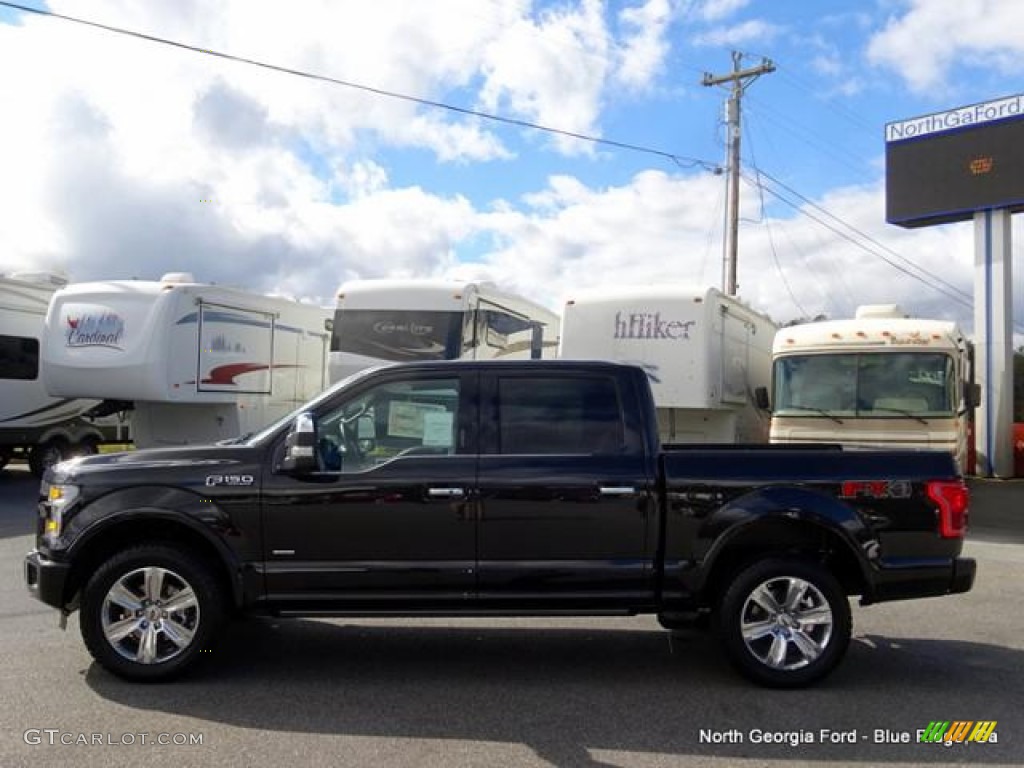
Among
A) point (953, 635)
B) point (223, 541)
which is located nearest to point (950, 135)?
point (953, 635)

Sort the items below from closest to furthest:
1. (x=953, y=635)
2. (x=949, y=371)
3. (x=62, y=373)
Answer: (x=953, y=635) → (x=949, y=371) → (x=62, y=373)

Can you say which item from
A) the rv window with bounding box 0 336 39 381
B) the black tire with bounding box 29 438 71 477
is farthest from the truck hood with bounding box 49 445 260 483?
the black tire with bounding box 29 438 71 477

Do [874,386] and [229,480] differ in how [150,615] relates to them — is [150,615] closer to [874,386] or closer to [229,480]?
[229,480]

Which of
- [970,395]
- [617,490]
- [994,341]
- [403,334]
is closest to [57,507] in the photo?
[617,490]

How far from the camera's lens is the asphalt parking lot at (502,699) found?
435cm

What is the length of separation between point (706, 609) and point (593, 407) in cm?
140

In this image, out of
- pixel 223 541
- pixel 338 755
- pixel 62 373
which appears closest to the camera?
pixel 338 755

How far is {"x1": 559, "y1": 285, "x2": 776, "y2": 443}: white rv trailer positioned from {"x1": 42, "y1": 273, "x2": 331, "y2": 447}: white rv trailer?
556cm

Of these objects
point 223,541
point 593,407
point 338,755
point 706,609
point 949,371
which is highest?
point 949,371

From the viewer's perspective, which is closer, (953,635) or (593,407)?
(593,407)

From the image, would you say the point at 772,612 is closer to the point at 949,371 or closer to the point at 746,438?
the point at 949,371

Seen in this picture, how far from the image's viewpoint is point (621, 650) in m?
6.16

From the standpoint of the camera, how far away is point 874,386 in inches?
498

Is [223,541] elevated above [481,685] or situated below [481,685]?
above
